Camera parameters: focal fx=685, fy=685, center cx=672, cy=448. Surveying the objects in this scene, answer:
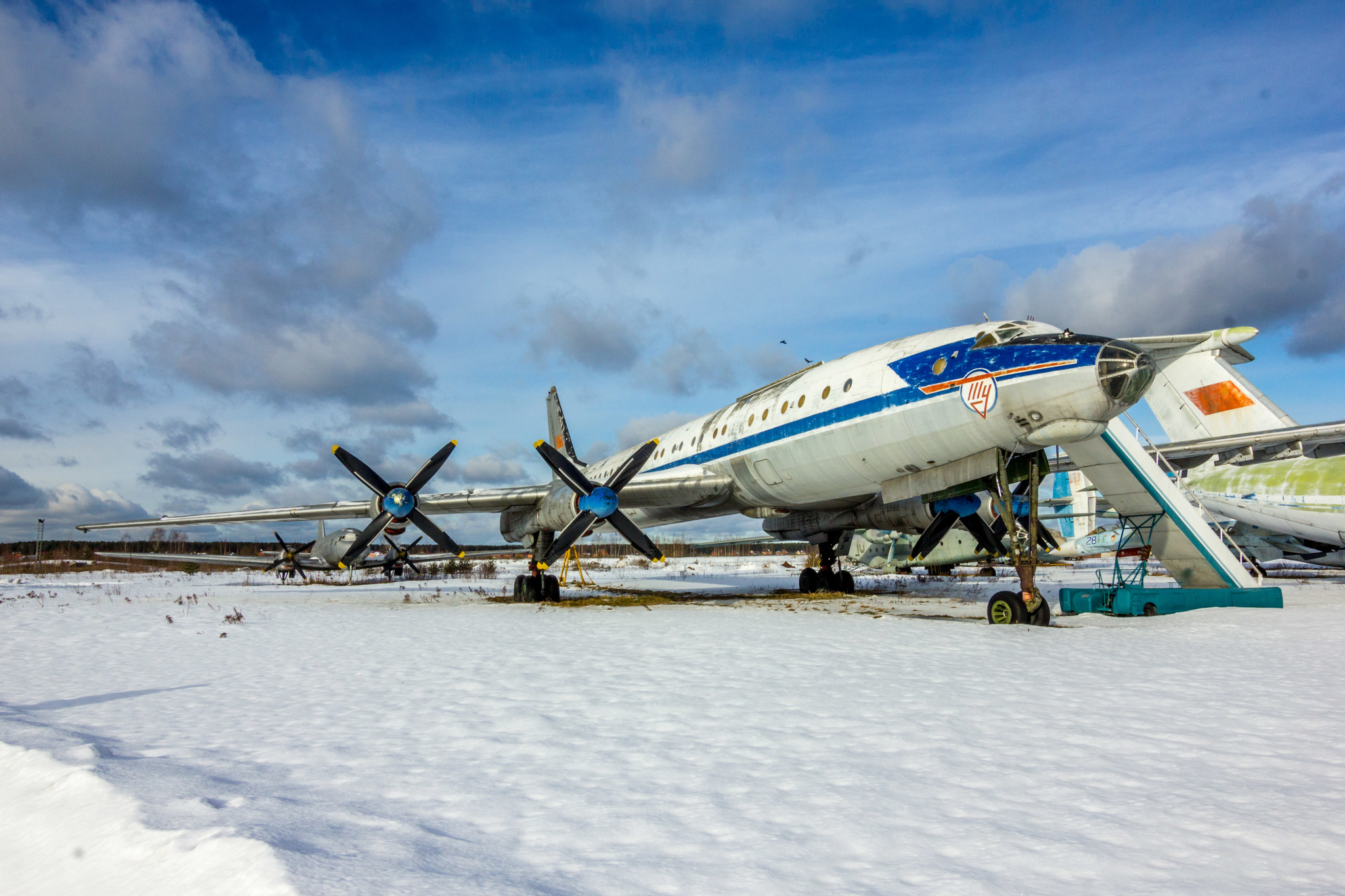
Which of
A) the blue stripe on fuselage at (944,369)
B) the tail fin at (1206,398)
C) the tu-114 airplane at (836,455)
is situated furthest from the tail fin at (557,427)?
the tail fin at (1206,398)

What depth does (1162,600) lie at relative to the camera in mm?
13070

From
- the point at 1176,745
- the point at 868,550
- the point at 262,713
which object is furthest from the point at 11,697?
the point at 868,550

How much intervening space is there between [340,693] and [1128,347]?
37.1 ft

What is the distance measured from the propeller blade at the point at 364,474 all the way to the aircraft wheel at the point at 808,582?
39.9 feet

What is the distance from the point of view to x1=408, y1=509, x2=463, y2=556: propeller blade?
57.7 ft

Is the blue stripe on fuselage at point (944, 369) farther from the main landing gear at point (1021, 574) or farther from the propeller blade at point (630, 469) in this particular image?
the propeller blade at point (630, 469)

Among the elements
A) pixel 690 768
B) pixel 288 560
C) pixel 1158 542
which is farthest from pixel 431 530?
pixel 288 560

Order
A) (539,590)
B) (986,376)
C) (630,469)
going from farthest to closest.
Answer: (539,590), (630,469), (986,376)

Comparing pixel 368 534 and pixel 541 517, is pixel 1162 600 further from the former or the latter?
pixel 368 534

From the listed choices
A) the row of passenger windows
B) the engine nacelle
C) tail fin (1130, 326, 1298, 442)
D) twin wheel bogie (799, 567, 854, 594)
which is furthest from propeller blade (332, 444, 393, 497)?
tail fin (1130, 326, 1298, 442)

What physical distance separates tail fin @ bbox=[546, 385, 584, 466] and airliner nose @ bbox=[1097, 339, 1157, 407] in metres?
17.6

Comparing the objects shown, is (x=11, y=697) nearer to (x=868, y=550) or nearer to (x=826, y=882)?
(x=826, y=882)

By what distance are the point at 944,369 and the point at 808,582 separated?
35.5ft

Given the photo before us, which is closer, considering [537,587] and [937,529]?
[937,529]
